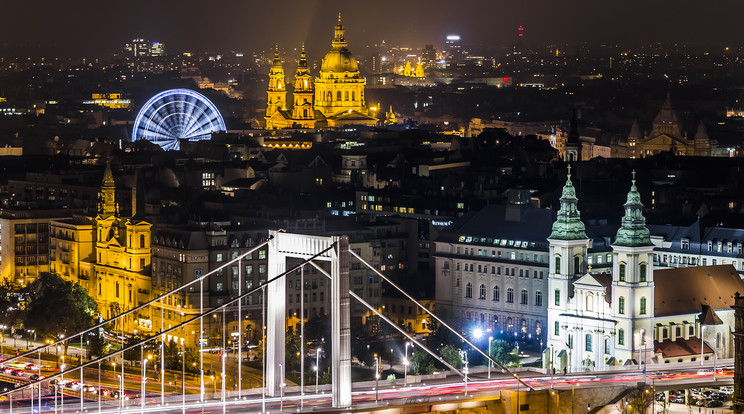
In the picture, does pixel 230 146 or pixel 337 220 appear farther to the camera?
pixel 230 146

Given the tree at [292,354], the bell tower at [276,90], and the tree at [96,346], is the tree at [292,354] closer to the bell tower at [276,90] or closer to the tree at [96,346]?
the tree at [96,346]

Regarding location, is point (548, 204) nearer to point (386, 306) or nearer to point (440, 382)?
point (386, 306)

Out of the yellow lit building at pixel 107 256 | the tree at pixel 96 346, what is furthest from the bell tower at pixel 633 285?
the yellow lit building at pixel 107 256

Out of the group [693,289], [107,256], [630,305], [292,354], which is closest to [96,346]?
[292,354]

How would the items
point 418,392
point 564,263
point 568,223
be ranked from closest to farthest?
point 418,392 → point 568,223 → point 564,263

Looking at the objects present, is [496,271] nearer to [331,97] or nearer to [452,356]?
[452,356]

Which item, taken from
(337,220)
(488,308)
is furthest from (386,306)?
(337,220)

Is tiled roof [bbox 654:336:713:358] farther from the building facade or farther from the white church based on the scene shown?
the building facade
